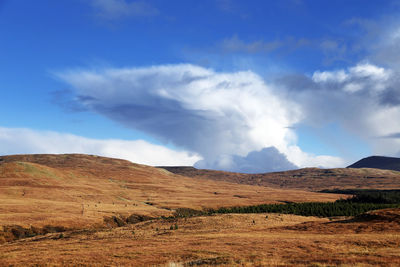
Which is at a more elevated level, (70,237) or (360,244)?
(360,244)

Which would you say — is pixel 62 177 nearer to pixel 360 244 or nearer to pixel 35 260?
pixel 35 260

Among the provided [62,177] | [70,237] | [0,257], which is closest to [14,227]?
[70,237]

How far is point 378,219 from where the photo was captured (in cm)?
3594

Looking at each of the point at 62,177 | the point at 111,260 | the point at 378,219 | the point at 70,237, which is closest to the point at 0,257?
the point at 111,260

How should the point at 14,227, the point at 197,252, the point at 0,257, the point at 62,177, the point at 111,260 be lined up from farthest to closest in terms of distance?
the point at 62,177 < the point at 14,227 < the point at 0,257 < the point at 197,252 < the point at 111,260

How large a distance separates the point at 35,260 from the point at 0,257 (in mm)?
5023

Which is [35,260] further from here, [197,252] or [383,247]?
[383,247]

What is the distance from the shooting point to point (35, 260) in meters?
22.4

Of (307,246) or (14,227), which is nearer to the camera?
(307,246)

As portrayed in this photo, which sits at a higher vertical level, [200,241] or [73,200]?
[73,200]

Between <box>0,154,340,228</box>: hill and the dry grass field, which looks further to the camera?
<box>0,154,340,228</box>: hill

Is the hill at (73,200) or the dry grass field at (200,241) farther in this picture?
Answer: the hill at (73,200)

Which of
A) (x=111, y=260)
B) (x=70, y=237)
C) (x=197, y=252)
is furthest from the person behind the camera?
(x=70, y=237)

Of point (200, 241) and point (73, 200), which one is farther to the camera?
point (73, 200)
